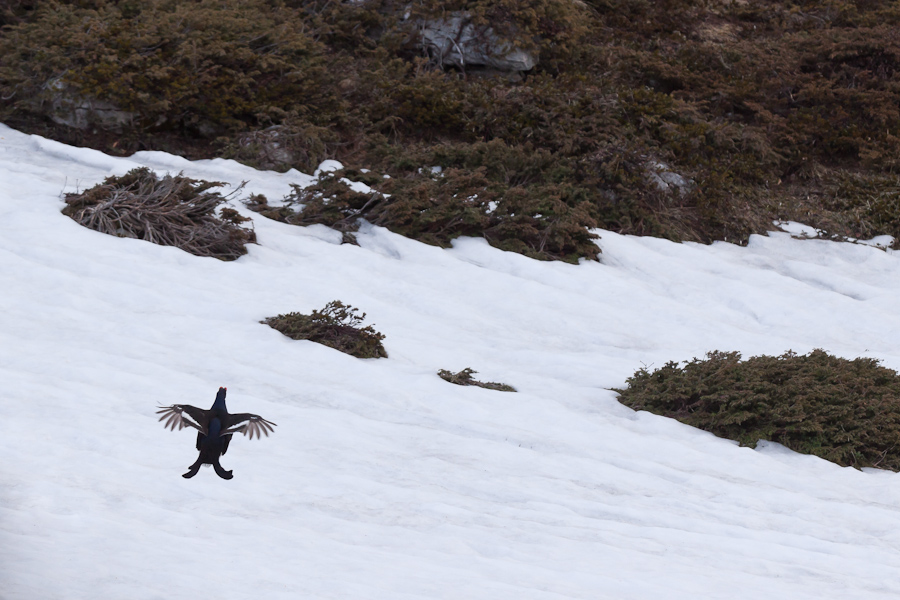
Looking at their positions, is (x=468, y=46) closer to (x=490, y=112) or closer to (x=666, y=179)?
(x=490, y=112)

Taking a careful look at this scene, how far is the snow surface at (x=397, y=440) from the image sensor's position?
4258 millimetres

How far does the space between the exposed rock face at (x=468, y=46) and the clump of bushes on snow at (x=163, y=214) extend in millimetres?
8194

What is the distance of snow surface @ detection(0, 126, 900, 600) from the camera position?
14.0 ft

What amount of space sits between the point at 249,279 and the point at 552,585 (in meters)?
5.62

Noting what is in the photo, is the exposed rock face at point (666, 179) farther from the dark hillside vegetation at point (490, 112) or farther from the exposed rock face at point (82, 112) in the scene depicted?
the exposed rock face at point (82, 112)

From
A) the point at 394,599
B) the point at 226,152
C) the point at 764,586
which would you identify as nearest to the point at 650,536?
the point at 764,586

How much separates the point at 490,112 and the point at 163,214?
6830 millimetres

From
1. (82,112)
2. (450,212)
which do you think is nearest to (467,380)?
(450,212)

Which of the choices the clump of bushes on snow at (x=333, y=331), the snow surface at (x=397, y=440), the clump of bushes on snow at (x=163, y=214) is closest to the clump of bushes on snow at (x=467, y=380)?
the snow surface at (x=397, y=440)

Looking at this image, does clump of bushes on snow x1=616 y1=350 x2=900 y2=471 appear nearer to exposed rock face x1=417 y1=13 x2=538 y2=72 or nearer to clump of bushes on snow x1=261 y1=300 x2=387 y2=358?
clump of bushes on snow x1=261 y1=300 x2=387 y2=358

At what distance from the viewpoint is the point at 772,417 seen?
710cm

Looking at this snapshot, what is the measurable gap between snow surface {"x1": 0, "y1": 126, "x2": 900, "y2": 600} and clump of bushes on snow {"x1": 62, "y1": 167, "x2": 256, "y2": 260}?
0.28m

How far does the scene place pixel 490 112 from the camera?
1456 cm

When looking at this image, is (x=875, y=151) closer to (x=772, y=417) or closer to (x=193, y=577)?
(x=772, y=417)
